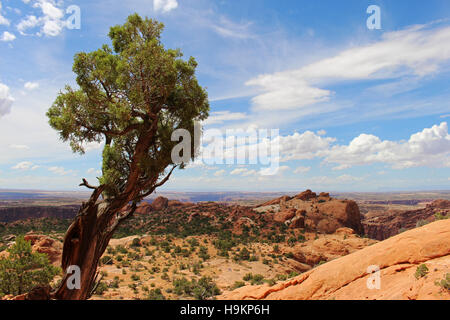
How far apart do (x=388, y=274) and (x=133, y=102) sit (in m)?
11.0

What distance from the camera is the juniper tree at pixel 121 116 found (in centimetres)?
793

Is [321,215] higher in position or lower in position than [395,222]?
higher

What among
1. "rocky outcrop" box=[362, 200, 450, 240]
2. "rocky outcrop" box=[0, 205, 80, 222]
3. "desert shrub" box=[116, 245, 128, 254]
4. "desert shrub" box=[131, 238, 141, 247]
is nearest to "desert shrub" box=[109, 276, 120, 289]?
"desert shrub" box=[116, 245, 128, 254]

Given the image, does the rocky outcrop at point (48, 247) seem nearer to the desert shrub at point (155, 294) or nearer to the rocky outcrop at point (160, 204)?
the desert shrub at point (155, 294)

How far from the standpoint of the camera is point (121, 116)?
7.72 m

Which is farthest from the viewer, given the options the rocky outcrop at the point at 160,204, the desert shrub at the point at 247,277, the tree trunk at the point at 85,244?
the rocky outcrop at the point at 160,204

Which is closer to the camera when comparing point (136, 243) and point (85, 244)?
point (85, 244)

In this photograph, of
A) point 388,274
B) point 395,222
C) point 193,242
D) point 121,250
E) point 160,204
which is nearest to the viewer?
point 388,274

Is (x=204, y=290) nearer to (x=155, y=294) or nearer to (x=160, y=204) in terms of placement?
(x=155, y=294)

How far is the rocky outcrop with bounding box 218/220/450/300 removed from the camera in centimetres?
713

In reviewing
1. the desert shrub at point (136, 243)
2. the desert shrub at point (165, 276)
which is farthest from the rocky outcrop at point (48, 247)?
the desert shrub at point (165, 276)

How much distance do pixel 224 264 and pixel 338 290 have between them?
20887 mm

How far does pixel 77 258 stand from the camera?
25.2 ft

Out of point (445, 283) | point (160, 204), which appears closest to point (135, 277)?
point (445, 283)
